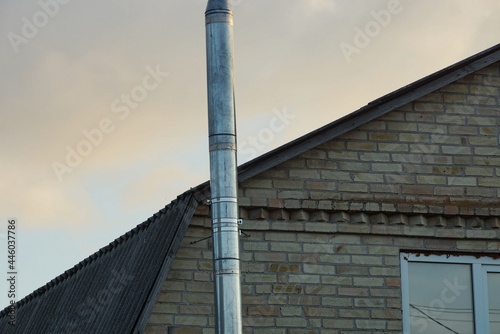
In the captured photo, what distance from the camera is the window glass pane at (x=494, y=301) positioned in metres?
13.7

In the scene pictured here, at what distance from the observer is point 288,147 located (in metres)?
13.3

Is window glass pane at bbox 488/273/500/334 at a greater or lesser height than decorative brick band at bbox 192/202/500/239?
lesser

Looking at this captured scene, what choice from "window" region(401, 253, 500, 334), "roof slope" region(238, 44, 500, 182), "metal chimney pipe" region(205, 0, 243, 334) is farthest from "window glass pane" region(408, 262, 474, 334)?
"metal chimney pipe" region(205, 0, 243, 334)

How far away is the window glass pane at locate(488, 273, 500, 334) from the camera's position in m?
13.7

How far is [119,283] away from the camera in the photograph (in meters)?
14.7

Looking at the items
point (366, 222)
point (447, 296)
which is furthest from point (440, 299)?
point (366, 222)

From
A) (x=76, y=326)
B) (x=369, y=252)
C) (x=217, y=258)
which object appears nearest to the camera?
(x=217, y=258)

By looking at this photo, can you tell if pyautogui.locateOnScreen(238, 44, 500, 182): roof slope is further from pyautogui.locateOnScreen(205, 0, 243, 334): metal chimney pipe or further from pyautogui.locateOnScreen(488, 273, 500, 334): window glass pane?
pyautogui.locateOnScreen(205, 0, 243, 334): metal chimney pipe

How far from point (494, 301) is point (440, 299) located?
25.8 inches

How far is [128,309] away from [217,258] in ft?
12.9

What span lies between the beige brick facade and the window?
15cm

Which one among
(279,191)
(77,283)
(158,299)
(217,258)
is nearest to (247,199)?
(279,191)

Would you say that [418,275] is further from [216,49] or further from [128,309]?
[216,49]

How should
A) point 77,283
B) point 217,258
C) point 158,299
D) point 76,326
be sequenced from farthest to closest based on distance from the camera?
point 77,283 → point 76,326 → point 158,299 → point 217,258
